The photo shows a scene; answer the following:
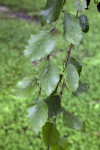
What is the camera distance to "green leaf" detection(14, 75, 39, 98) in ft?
1.30

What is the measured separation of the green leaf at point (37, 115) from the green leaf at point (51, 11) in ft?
0.61

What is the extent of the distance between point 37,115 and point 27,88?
62mm

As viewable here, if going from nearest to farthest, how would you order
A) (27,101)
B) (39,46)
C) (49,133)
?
(39,46)
(49,133)
(27,101)

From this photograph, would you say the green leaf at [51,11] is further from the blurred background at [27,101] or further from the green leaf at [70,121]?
the green leaf at [70,121]

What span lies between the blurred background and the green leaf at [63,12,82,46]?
24 mm

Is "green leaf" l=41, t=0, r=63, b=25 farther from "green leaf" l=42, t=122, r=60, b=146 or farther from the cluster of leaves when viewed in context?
"green leaf" l=42, t=122, r=60, b=146

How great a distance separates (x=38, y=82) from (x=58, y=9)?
17 centimetres

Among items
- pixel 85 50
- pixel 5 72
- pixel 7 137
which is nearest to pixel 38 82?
pixel 7 137

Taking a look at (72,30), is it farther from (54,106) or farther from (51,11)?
(54,106)

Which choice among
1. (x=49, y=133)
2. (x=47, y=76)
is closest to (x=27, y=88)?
(x=47, y=76)

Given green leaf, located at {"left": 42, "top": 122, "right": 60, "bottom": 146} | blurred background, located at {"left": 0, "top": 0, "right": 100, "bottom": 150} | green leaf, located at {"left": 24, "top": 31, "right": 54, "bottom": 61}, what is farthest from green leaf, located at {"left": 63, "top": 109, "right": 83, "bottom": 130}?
green leaf, located at {"left": 24, "top": 31, "right": 54, "bottom": 61}

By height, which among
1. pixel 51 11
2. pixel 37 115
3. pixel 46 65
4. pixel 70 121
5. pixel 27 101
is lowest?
pixel 27 101

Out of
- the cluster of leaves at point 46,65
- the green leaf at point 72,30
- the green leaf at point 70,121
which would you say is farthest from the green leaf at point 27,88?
the green leaf at point 70,121

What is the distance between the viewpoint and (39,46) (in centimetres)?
36
